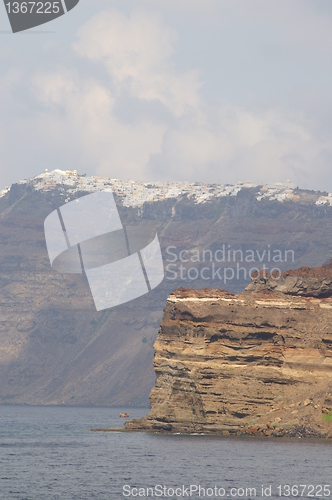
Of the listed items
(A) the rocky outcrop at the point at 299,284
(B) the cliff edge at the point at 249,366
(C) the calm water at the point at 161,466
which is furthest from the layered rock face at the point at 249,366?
(C) the calm water at the point at 161,466

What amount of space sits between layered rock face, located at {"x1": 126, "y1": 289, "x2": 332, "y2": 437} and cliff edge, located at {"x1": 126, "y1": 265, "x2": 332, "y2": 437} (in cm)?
10

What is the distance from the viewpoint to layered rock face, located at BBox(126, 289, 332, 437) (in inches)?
3607

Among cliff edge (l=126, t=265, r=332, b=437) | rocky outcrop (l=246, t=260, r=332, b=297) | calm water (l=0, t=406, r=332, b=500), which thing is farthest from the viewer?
rocky outcrop (l=246, t=260, r=332, b=297)

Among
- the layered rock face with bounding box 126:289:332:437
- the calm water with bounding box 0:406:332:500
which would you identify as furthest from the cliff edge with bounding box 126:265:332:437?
the calm water with bounding box 0:406:332:500

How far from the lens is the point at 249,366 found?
94.3 metres

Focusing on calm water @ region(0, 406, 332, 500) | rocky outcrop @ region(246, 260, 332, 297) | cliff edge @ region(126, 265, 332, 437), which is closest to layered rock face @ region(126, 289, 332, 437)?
cliff edge @ region(126, 265, 332, 437)

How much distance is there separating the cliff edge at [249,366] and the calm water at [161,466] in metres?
3.90

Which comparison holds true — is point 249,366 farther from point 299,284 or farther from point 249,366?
point 299,284

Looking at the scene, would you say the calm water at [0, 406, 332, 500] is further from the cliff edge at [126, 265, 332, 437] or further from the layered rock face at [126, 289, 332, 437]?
the cliff edge at [126, 265, 332, 437]

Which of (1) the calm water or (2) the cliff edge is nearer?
(1) the calm water

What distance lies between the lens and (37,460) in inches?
3221

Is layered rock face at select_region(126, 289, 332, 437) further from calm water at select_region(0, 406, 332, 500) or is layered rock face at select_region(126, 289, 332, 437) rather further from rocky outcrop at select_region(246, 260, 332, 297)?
calm water at select_region(0, 406, 332, 500)

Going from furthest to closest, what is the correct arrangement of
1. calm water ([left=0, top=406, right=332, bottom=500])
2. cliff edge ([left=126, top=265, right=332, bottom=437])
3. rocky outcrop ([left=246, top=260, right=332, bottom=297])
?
rocky outcrop ([left=246, top=260, right=332, bottom=297]), cliff edge ([left=126, top=265, right=332, bottom=437]), calm water ([left=0, top=406, right=332, bottom=500])

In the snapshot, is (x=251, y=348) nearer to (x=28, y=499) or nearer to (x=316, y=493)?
(x=316, y=493)
